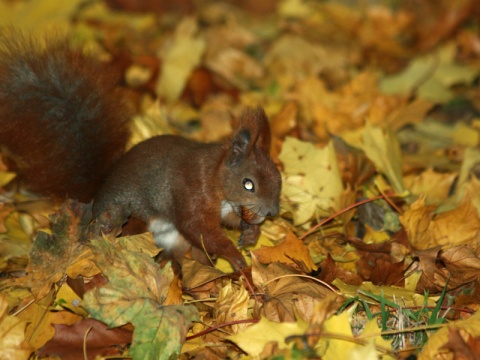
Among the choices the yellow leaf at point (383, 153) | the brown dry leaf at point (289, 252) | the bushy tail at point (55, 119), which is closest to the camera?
the brown dry leaf at point (289, 252)

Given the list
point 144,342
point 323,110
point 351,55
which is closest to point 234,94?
point 323,110

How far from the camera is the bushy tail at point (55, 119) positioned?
231 cm

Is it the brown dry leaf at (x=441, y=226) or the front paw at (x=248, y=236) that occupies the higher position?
the brown dry leaf at (x=441, y=226)

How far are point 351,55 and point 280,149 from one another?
1.82 meters

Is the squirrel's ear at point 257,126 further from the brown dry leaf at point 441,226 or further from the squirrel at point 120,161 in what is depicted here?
the brown dry leaf at point 441,226

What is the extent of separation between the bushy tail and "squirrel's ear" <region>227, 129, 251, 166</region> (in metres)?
0.51

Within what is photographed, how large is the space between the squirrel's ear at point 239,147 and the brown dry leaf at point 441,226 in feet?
2.09

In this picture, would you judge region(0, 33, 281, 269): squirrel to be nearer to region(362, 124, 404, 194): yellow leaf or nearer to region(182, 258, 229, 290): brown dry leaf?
region(182, 258, 229, 290): brown dry leaf

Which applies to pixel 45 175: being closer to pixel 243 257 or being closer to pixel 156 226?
pixel 156 226

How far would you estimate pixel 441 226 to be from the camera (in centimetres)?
235

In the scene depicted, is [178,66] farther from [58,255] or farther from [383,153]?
[58,255]

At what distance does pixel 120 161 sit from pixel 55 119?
0.28m

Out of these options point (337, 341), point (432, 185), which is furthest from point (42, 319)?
point (432, 185)

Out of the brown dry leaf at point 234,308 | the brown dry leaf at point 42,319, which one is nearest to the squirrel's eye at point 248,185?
the brown dry leaf at point 234,308
